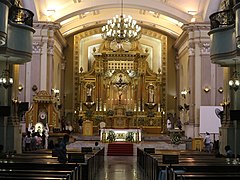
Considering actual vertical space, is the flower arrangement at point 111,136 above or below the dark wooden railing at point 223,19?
below

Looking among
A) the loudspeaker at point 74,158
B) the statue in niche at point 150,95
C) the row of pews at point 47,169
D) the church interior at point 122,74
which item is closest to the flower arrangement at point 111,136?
the church interior at point 122,74

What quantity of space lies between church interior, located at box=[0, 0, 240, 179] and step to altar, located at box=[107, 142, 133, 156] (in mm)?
226

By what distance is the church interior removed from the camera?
1606cm

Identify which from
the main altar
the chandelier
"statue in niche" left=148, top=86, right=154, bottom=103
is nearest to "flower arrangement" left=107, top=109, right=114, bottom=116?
the main altar

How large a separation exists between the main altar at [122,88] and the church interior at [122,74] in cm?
6

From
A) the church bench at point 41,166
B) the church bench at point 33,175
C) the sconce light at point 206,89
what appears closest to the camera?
the church bench at point 33,175

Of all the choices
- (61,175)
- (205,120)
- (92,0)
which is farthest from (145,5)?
(61,175)

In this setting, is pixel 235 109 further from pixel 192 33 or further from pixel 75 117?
pixel 75 117

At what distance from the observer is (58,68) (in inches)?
1211

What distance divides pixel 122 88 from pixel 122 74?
35.7 inches

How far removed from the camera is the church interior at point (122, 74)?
16.1m

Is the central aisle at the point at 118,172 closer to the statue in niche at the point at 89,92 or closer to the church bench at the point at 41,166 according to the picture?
the church bench at the point at 41,166

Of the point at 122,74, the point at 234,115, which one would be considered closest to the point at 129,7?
the point at 122,74

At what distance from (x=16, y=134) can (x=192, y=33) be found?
498 inches
